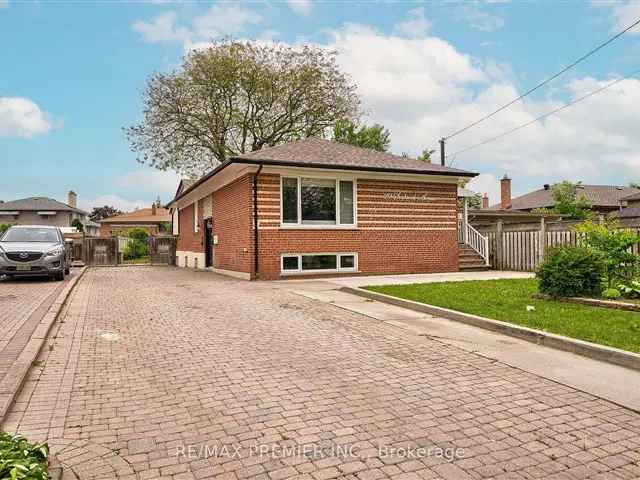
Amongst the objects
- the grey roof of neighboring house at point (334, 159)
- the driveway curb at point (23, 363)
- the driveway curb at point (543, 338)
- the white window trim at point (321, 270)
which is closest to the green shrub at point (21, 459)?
the driveway curb at point (23, 363)

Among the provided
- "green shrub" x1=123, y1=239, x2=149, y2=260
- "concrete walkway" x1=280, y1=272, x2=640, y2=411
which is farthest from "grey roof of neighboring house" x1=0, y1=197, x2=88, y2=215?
"concrete walkway" x1=280, y1=272, x2=640, y2=411

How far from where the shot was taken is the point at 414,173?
16984 millimetres

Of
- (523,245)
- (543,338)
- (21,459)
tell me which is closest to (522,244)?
(523,245)

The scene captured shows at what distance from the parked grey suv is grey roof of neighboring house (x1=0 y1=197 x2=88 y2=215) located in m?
46.6

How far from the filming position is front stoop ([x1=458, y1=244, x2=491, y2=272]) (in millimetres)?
18656

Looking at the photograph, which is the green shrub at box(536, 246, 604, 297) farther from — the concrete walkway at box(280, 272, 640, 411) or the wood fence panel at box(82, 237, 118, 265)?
the wood fence panel at box(82, 237, 118, 265)

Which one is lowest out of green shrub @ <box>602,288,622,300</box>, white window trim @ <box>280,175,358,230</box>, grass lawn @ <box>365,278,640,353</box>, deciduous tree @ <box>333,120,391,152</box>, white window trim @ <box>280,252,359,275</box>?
grass lawn @ <box>365,278,640,353</box>

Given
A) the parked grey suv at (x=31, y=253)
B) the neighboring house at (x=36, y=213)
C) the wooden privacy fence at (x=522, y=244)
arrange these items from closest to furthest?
the parked grey suv at (x=31, y=253) < the wooden privacy fence at (x=522, y=244) < the neighboring house at (x=36, y=213)

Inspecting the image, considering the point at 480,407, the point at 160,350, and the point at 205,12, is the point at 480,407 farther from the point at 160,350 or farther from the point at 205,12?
the point at 205,12

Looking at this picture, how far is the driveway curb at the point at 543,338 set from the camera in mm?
5300

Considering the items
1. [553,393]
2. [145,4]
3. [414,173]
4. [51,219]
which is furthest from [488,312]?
[51,219]

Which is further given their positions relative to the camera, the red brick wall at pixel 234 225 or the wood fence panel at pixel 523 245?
the wood fence panel at pixel 523 245

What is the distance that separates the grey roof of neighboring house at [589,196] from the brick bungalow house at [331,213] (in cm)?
4039

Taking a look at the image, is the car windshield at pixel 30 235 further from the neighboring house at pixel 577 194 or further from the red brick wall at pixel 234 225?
the neighboring house at pixel 577 194
